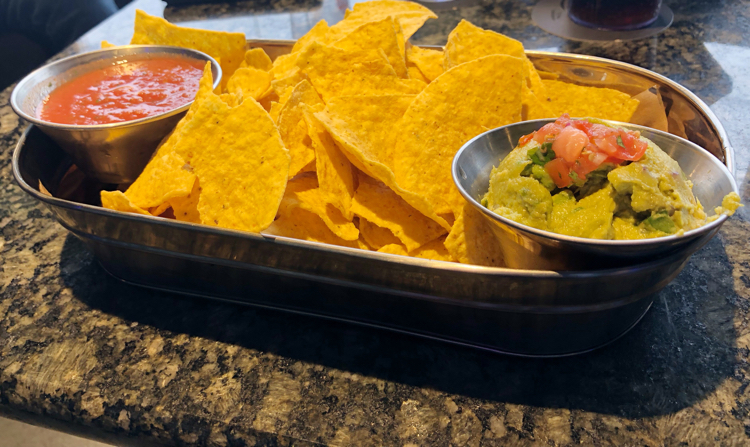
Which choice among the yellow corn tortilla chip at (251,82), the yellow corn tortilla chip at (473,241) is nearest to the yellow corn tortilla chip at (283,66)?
the yellow corn tortilla chip at (251,82)

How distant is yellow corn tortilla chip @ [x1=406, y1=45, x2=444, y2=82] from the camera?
1.65 m

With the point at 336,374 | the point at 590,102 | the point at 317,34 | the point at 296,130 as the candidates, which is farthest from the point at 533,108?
the point at 336,374

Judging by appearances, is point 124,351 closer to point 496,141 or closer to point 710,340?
point 496,141

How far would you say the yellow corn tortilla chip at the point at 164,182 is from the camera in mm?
1227

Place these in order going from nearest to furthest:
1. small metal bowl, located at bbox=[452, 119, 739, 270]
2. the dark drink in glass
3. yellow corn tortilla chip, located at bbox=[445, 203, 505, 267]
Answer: small metal bowl, located at bbox=[452, 119, 739, 270] < yellow corn tortilla chip, located at bbox=[445, 203, 505, 267] < the dark drink in glass

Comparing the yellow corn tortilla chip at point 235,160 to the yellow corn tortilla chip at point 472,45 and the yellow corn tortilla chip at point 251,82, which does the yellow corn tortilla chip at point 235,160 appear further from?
the yellow corn tortilla chip at point 472,45

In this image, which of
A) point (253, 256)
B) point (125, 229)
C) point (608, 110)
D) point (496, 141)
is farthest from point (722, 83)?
point (125, 229)

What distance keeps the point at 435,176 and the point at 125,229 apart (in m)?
0.77

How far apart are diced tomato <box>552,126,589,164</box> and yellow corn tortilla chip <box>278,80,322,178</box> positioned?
2.11 ft

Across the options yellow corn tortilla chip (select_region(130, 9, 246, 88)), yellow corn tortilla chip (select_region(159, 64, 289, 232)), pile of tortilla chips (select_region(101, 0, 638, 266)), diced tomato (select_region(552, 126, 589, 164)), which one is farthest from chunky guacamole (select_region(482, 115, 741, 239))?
yellow corn tortilla chip (select_region(130, 9, 246, 88))

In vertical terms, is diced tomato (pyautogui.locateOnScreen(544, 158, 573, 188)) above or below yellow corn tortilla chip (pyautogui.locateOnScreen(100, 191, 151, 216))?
above

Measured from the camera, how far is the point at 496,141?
123 centimetres

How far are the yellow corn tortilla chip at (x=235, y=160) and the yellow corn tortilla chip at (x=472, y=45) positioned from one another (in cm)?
67

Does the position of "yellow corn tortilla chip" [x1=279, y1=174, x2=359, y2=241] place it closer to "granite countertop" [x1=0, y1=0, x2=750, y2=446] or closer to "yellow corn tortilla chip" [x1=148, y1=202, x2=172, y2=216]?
"granite countertop" [x1=0, y1=0, x2=750, y2=446]
